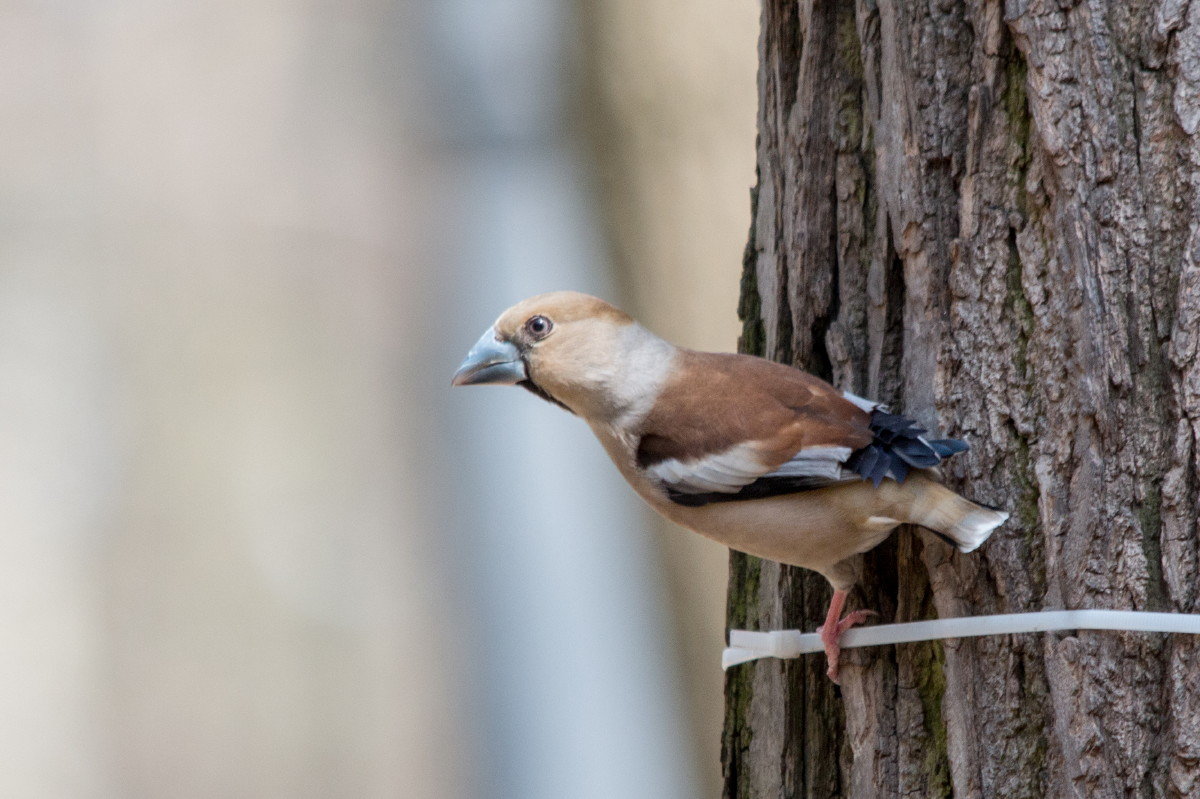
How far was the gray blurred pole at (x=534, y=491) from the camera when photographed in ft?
18.1

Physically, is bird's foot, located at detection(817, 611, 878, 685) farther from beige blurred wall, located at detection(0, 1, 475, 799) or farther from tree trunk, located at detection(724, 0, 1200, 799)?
beige blurred wall, located at detection(0, 1, 475, 799)

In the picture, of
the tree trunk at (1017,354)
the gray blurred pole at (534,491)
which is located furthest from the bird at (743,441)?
the gray blurred pole at (534,491)

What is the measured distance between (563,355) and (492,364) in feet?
0.55

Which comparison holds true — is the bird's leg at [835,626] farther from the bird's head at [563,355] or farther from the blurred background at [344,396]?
the blurred background at [344,396]

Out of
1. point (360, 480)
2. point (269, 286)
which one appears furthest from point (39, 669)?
point (269, 286)

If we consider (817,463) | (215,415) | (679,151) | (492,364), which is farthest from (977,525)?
(215,415)

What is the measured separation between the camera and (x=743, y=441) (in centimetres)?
239

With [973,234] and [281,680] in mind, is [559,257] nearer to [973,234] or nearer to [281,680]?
[281,680]

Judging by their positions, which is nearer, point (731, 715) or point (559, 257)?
point (731, 715)

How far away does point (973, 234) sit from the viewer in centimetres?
232

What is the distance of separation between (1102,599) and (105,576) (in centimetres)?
511

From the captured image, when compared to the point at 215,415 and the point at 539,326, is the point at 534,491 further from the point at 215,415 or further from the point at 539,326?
the point at 539,326

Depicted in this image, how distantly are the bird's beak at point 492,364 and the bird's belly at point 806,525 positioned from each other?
22.4 inches

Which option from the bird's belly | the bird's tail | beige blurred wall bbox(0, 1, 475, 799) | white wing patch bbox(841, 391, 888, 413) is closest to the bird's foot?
the bird's belly
